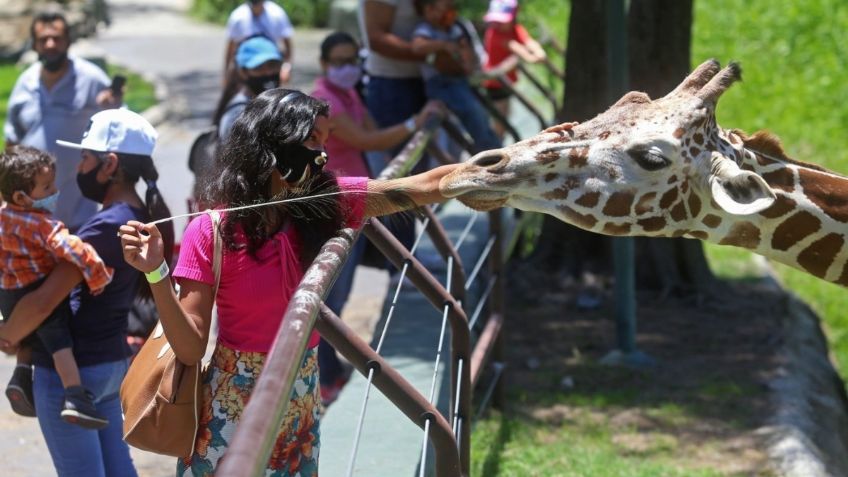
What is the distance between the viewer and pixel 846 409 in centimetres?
751

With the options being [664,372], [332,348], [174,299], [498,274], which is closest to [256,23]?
[498,274]

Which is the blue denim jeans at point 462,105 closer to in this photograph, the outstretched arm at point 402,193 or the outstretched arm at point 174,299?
the outstretched arm at point 402,193

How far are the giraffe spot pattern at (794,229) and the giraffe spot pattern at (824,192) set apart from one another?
2.2 inches

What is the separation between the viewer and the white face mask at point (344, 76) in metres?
6.24

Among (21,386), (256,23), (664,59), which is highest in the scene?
(256,23)

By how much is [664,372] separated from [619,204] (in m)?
3.85

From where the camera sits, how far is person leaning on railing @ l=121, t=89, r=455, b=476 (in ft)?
10.3

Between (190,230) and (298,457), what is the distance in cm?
68

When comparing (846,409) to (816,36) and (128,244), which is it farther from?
(816,36)

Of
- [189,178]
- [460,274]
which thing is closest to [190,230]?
[460,274]

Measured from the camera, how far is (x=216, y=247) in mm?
3094

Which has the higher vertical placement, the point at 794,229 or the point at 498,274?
the point at 794,229

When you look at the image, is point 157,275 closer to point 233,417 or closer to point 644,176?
point 233,417

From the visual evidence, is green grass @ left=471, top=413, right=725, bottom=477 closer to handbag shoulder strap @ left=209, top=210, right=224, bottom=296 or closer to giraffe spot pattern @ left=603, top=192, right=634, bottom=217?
giraffe spot pattern @ left=603, top=192, right=634, bottom=217
